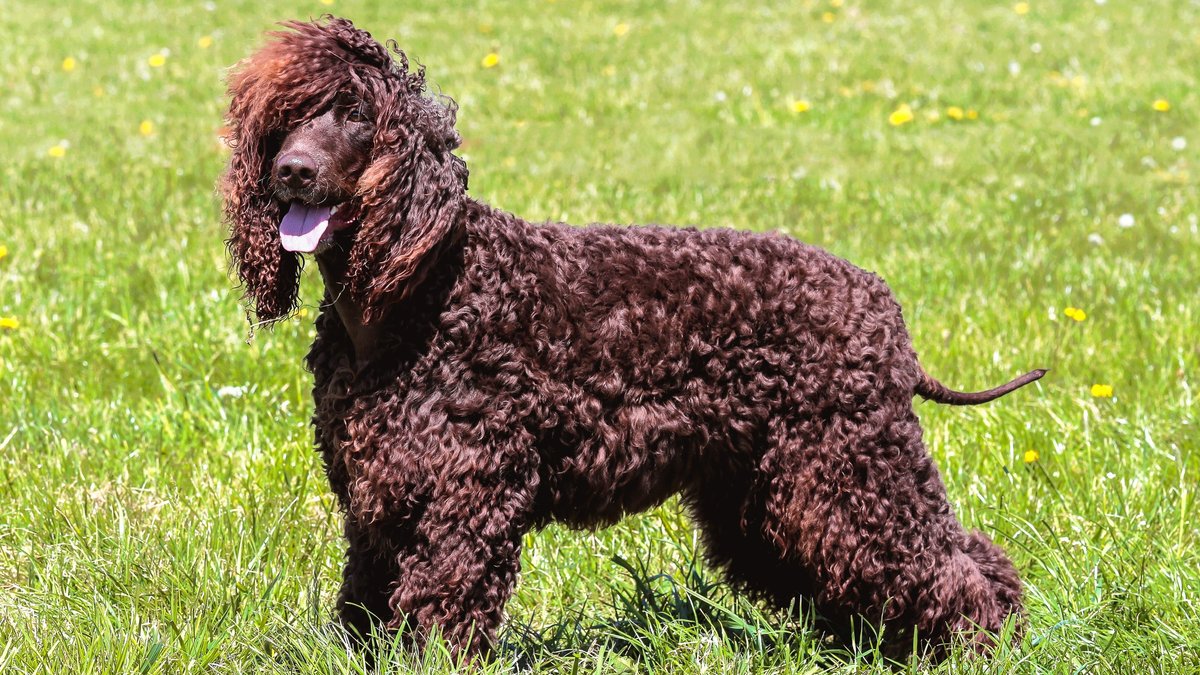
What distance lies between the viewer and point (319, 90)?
289 centimetres

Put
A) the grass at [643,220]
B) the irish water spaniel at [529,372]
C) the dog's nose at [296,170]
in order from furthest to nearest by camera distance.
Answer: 1. the grass at [643,220]
2. the irish water spaniel at [529,372]
3. the dog's nose at [296,170]

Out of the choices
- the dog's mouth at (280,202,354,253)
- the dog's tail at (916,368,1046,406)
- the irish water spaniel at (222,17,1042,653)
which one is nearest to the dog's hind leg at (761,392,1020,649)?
the irish water spaniel at (222,17,1042,653)

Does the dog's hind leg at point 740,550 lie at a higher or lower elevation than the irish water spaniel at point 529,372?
lower

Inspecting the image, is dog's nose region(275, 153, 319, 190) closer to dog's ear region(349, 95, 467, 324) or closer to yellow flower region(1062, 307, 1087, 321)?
dog's ear region(349, 95, 467, 324)

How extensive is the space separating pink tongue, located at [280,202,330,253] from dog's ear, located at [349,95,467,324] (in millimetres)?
86

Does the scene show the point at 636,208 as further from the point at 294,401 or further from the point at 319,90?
the point at 319,90

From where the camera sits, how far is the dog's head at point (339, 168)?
2.87m

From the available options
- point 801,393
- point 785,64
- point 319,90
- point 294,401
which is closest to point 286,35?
point 319,90

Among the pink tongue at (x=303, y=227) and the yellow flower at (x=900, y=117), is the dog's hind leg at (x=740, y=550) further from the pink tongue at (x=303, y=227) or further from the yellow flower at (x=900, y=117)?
the yellow flower at (x=900, y=117)

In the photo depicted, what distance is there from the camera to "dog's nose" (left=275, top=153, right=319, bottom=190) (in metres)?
2.79

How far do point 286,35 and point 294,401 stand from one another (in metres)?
2.29

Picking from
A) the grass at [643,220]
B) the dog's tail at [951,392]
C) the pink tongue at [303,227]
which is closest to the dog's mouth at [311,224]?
the pink tongue at [303,227]

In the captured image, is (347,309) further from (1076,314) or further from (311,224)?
(1076,314)

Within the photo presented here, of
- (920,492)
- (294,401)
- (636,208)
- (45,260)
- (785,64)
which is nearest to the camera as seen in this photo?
(920,492)
